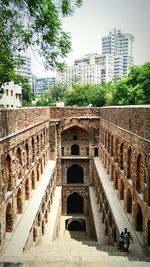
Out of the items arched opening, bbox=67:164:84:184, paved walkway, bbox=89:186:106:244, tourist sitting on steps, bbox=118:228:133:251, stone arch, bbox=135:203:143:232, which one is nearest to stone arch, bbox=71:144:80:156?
arched opening, bbox=67:164:84:184

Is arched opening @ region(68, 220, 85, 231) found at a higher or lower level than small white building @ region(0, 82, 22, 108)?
lower

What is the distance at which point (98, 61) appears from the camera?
5640 inches

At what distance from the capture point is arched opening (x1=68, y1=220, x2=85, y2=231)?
3190 centimetres

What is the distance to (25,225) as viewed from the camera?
14836 millimetres

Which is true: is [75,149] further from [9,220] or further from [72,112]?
[9,220]

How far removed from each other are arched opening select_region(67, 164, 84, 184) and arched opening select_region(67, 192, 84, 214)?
147cm

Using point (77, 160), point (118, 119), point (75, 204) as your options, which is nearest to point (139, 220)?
point (118, 119)

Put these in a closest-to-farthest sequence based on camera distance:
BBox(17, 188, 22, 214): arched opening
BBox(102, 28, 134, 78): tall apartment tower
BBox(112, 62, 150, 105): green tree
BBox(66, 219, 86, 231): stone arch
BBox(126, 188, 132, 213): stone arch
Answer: BBox(17, 188, 22, 214): arched opening → BBox(126, 188, 132, 213): stone arch → BBox(66, 219, 86, 231): stone arch → BBox(112, 62, 150, 105): green tree → BBox(102, 28, 134, 78): tall apartment tower

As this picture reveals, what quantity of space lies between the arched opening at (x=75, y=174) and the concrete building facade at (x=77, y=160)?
3.59 feet

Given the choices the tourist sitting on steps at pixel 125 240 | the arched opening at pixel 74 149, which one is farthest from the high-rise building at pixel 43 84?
the tourist sitting on steps at pixel 125 240

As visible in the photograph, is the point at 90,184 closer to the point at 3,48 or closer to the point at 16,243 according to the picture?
the point at 16,243

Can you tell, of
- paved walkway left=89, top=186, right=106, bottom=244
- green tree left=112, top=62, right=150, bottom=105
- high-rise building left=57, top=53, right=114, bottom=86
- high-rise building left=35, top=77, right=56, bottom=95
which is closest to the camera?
paved walkway left=89, top=186, right=106, bottom=244

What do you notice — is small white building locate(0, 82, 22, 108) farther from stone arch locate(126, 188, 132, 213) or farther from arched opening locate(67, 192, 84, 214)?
stone arch locate(126, 188, 132, 213)

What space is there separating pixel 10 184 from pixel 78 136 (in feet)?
65.1
